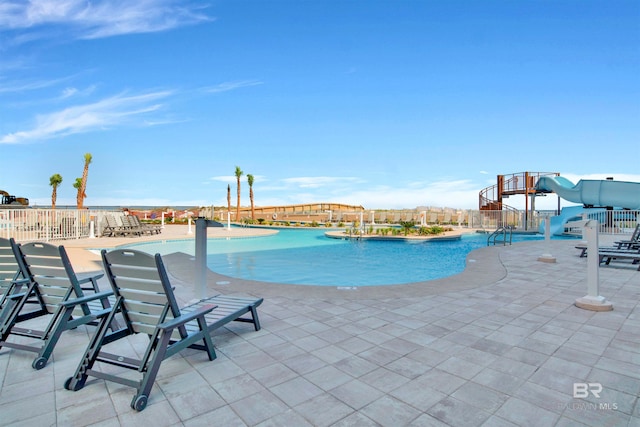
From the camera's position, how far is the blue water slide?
53.3ft

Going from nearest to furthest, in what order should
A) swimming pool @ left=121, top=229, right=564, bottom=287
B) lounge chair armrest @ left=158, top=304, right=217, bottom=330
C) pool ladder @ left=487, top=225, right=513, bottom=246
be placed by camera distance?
lounge chair armrest @ left=158, top=304, right=217, bottom=330
swimming pool @ left=121, top=229, right=564, bottom=287
pool ladder @ left=487, top=225, right=513, bottom=246

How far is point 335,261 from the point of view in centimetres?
1031

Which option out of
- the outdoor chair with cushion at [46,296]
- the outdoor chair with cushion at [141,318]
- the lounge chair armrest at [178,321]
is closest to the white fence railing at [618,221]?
the lounge chair armrest at [178,321]

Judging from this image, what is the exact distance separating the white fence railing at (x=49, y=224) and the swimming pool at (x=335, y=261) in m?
2.95

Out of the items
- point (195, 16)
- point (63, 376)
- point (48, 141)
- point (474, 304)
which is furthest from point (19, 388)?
point (48, 141)

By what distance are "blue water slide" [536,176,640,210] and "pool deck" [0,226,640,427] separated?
53.5 feet

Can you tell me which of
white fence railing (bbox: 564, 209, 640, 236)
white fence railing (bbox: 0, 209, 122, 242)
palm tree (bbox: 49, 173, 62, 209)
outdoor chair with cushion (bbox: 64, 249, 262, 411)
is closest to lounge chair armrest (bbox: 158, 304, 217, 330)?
outdoor chair with cushion (bbox: 64, 249, 262, 411)

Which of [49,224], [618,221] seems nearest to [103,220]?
[49,224]

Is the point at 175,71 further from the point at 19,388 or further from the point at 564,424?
the point at 564,424

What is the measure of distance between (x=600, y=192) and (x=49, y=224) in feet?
82.0

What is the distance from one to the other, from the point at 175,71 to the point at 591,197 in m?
20.7

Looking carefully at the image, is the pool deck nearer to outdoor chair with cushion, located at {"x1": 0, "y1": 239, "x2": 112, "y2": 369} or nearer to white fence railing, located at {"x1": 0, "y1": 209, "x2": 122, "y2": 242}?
outdoor chair with cushion, located at {"x1": 0, "y1": 239, "x2": 112, "y2": 369}

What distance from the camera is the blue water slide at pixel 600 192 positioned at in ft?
53.3

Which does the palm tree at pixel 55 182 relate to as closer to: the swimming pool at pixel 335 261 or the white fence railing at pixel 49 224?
the white fence railing at pixel 49 224
